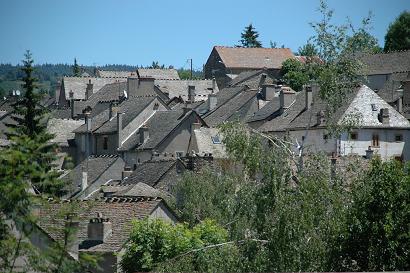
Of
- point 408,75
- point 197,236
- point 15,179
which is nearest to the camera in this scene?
point 15,179

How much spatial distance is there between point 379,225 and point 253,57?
9205cm

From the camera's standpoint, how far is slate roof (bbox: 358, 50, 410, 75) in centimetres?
10019

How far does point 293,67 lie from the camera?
11038cm

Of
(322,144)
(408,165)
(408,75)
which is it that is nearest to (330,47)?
(408,165)

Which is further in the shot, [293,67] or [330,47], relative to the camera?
[293,67]

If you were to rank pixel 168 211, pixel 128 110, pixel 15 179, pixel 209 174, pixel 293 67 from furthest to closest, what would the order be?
1. pixel 293 67
2. pixel 128 110
3. pixel 209 174
4. pixel 168 211
5. pixel 15 179

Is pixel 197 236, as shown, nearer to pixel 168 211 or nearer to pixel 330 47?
pixel 168 211

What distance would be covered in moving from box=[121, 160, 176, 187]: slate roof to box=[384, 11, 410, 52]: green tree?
220 ft

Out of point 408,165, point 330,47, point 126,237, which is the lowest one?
point 126,237

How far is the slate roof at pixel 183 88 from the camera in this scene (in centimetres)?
10762

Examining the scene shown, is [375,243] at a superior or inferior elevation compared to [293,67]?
inferior

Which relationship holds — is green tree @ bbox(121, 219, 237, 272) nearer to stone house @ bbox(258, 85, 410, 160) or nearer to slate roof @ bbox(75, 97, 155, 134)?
stone house @ bbox(258, 85, 410, 160)

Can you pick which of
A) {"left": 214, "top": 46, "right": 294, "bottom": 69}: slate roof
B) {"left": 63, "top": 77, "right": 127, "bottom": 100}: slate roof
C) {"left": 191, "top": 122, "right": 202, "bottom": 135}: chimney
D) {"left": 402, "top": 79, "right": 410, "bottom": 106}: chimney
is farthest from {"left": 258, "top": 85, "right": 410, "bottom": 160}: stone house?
{"left": 214, "top": 46, "right": 294, "bottom": 69}: slate roof

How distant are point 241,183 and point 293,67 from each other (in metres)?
74.1
